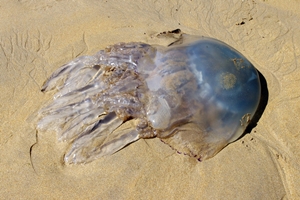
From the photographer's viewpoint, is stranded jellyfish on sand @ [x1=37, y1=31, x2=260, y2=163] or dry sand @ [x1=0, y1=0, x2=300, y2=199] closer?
dry sand @ [x1=0, y1=0, x2=300, y2=199]

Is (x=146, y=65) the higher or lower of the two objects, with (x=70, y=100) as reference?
higher

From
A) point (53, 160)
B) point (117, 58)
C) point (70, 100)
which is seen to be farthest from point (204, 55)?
point (53, 160)

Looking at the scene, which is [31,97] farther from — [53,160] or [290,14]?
[290,14]

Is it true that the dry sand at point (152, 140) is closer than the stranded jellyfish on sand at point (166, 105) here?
Yes
